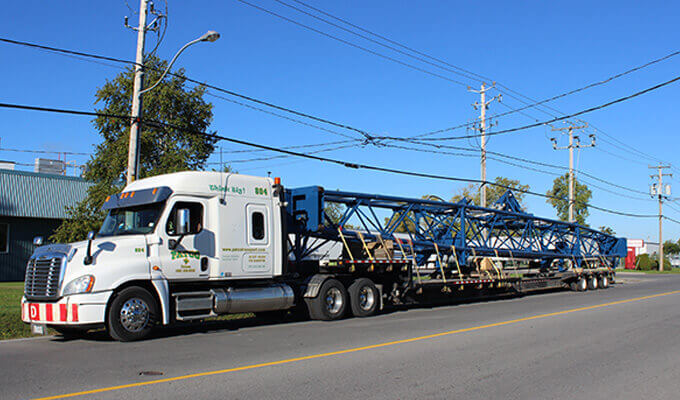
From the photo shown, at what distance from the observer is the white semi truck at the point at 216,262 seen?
400 inches

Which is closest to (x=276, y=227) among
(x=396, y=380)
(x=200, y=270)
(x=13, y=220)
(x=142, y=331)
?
(x=200, y=270)

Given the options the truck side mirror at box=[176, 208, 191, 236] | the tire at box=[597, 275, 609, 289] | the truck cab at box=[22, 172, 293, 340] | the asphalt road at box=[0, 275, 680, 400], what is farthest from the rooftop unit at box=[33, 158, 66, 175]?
the tire at box=[597, 275, 609, 289]

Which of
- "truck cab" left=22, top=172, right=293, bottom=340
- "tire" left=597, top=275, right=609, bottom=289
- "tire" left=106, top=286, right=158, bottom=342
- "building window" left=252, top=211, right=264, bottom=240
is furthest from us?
"tire" left=597, top=275, right=609, bottom=289

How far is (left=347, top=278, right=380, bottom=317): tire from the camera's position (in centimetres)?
1452

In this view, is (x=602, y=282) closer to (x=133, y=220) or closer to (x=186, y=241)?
(x=186, y=241)

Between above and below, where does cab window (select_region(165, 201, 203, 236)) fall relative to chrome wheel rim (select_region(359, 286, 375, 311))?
above

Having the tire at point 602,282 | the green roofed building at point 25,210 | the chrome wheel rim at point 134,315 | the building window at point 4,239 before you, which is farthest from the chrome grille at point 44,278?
the building window at point 4,239

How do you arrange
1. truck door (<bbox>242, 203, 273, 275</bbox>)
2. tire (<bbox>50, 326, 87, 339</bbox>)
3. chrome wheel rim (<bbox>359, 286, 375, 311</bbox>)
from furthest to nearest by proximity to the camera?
chrome wheel rim (<bbox>359, 286, 375, 311</bbox>)
truck door (<bbox>242, 203, 273, 275</bbox>)
tire (<bbox>50, 326, 87, 339</bbox>)

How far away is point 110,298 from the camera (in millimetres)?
10242

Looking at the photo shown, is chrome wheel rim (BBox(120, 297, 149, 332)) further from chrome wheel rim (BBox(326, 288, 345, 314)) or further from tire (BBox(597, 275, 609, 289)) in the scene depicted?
tire (BBox(597, 275, 609, 289))

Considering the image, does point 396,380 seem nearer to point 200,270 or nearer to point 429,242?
point 200,270

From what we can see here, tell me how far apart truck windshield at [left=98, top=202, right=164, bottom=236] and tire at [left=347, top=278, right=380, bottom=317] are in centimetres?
546

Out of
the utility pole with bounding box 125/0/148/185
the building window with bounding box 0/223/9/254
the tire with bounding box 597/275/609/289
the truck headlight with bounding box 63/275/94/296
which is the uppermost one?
the utility pole with bounding box 125/0/148/185

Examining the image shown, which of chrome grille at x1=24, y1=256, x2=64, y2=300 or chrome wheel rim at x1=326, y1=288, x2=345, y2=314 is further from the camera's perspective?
chrome wheel rim at x1=326, y1=288, x2=345, y2=314
